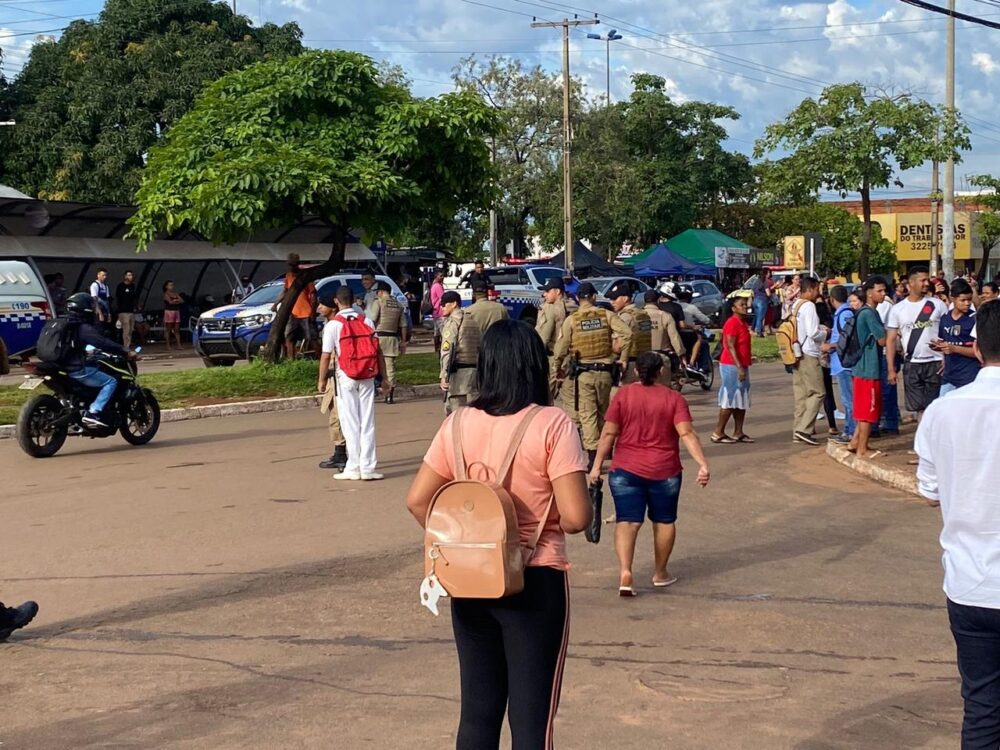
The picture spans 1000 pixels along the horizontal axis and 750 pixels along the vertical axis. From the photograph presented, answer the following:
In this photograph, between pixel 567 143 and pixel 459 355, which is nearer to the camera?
pixel 459 355

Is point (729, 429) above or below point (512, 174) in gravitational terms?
below

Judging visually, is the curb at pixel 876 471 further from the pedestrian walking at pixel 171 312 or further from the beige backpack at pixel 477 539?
the pedestrian walking at pixel 171 312

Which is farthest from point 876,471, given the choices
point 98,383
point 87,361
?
point 87,361

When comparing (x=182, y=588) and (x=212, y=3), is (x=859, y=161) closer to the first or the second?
(x=212, y=3)

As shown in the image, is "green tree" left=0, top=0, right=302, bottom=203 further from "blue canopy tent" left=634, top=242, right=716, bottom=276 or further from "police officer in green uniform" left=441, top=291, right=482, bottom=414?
"police officer in green uniform" left=441, top=291, right=482, bottom=414

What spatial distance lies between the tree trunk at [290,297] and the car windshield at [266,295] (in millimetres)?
2769

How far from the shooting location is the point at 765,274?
136ft

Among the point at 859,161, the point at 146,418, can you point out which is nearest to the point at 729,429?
the point at 146,418

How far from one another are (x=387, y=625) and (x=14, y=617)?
1967 mm

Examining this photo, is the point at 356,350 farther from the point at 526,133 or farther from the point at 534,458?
the point at 526,133

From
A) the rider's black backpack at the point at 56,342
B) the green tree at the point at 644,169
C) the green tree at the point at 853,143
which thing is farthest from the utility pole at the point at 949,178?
the rider's black backpack at the point at 56,342

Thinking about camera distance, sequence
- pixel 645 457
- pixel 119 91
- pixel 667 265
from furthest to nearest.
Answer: pixel 667 265 < pixel 119 91 < pixel 645 457

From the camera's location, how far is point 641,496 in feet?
25.7

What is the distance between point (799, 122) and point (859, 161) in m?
1.85
